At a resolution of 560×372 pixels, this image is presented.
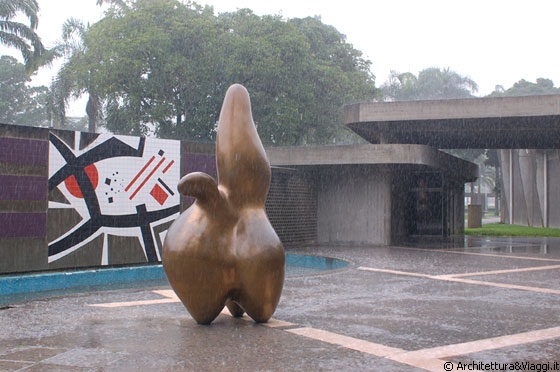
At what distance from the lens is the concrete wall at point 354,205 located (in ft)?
65.6

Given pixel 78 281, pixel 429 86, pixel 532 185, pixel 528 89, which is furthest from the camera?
pixel 528 89

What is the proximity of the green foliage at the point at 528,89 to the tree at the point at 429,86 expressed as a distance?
29.3 feet

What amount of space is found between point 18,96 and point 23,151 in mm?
41107

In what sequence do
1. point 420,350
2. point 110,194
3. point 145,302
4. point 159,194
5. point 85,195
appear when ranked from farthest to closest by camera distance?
point 159,194, point 110,194, point 85,195, point 145,302, point 420,350

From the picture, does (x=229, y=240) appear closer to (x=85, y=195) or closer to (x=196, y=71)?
(x=85, y=195)

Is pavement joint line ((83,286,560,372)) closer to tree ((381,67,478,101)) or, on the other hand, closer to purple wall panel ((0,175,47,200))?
purple wall panel ((0,175,47,200))

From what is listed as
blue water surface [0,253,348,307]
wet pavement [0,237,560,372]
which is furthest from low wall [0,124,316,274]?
wet pavement [0,237,560,372]

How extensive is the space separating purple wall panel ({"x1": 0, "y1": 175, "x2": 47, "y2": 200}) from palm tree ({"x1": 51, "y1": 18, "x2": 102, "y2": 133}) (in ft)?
66.3

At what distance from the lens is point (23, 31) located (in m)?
30.6

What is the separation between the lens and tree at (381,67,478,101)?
2072 inches

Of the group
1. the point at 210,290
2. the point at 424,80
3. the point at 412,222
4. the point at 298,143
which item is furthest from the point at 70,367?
the point at 424,80

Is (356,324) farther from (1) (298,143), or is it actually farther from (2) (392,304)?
(1) (298,143)

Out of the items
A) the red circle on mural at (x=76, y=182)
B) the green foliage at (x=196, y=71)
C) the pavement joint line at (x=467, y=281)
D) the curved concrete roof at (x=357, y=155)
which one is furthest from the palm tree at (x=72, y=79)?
the pavement joint line at (x=467, y=281)

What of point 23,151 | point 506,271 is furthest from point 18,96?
point 506,271
